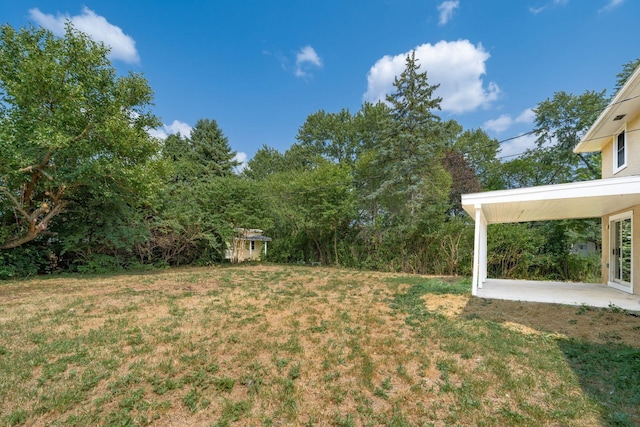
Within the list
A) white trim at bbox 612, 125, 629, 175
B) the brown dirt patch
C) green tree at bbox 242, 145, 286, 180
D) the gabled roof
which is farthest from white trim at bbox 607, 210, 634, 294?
green tree at bbox 242, 145, 286, 180

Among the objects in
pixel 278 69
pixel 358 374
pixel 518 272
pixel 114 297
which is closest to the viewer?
pixel 358 374

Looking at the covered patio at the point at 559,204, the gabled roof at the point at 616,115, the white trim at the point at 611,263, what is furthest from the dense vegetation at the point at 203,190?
the covered patio at the point at 559,204

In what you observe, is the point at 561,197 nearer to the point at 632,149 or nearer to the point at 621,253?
the point at 632,149

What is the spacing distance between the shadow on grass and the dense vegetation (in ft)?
18.5

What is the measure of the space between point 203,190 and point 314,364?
1098 centimetres

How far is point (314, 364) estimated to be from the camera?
10.6 feet

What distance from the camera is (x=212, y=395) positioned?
2.66 m

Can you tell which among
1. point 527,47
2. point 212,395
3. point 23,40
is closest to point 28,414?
point 212,395

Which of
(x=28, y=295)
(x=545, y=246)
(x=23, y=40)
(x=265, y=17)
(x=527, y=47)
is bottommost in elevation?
(x=28, y=295)

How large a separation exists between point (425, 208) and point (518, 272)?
4.09 metres

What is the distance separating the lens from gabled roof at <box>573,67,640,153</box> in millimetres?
5544

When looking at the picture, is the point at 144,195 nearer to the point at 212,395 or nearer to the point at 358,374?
the point at 212,395

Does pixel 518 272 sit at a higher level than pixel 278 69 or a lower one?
lower

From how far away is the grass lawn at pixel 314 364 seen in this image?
242 cm
